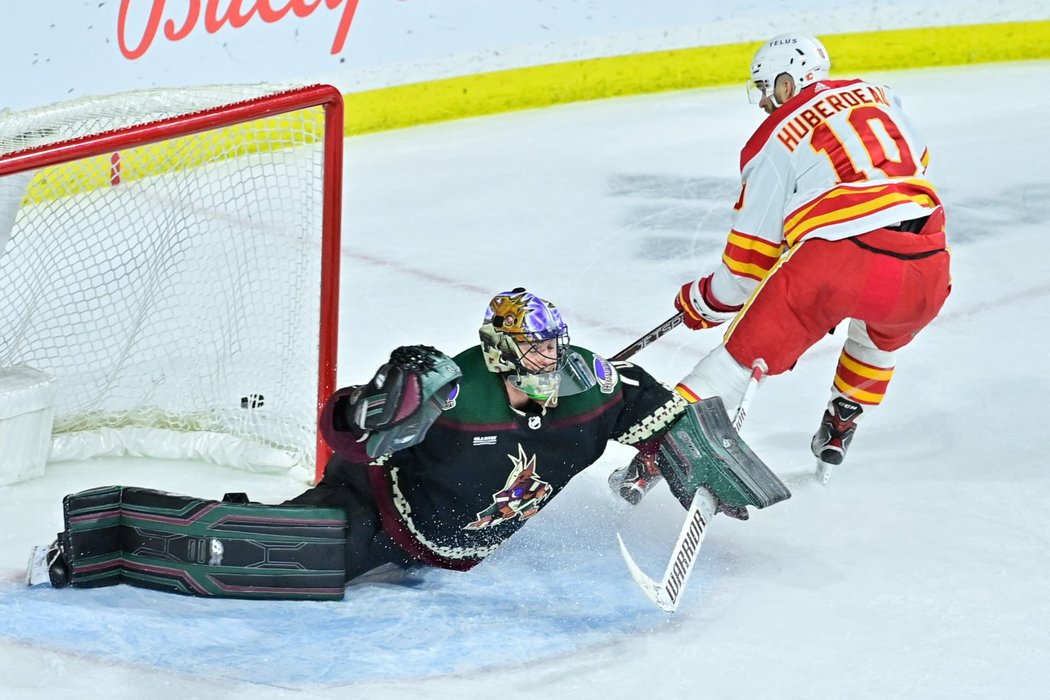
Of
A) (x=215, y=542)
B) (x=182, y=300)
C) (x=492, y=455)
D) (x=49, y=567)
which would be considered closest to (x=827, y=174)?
(x=492, y=455)

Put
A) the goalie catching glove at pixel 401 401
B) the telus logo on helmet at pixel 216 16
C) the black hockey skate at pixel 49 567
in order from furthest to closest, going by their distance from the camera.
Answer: the telus logo on helmet at pixel 216 16
the black hockey skate at pixel 49 567
the goalie catching glove at pixel 401 401

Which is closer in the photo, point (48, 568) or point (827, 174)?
point (48, 568)

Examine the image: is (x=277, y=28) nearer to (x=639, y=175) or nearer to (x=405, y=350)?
(x=639, y=175)

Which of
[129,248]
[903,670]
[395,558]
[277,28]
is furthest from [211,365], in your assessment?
[277,28]

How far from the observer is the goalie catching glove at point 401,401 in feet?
6.72

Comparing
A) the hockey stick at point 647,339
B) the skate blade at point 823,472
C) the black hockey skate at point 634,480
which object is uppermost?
the hockey stick at point 647,339

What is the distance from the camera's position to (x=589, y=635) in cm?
224

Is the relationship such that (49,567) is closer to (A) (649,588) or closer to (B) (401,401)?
(B) (401,401)

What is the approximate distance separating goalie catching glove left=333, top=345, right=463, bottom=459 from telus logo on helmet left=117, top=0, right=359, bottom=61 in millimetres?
2684

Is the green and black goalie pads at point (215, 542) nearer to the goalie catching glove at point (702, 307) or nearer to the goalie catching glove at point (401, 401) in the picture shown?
the goalie catching glove at point (401, 401)

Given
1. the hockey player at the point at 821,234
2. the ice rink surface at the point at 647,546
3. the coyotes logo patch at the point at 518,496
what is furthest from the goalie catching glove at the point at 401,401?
the hockey player at the point at 821,234

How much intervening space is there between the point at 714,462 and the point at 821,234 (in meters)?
0.54

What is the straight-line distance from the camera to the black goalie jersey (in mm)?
2188

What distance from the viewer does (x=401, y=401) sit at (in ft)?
6.71
